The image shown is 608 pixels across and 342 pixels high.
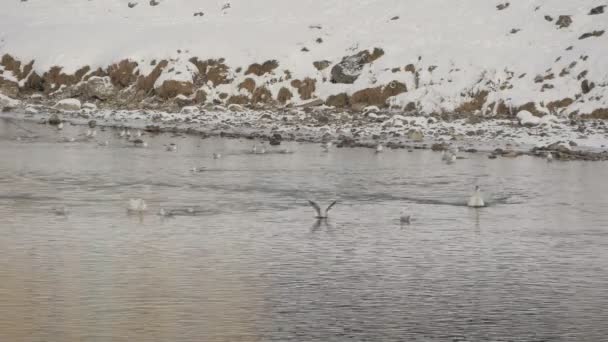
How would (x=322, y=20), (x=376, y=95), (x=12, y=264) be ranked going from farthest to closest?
1. (x=322, y=20)
2. (x=376, y=95)
3. (x=12, y=264)

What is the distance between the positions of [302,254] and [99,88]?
44605 millimetres

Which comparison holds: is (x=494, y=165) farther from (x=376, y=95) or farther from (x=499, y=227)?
(x=376, y=95)

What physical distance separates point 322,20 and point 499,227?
42.9 metres

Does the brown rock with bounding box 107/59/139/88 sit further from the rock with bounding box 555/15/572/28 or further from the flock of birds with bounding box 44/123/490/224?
the rock with bounding box 555/15/572/28

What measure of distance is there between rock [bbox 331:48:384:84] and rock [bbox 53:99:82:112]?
1359cm

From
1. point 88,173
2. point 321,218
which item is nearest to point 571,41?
point 88,173

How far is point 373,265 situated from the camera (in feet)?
65.6

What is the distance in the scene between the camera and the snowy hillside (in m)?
53.6

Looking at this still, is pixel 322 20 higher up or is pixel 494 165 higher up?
pixel 322 20

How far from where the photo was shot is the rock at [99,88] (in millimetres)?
63750

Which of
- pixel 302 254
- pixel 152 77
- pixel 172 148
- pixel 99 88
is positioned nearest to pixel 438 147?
pixel 172 148

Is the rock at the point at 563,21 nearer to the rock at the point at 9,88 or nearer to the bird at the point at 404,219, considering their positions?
the rock at the point at 9,88

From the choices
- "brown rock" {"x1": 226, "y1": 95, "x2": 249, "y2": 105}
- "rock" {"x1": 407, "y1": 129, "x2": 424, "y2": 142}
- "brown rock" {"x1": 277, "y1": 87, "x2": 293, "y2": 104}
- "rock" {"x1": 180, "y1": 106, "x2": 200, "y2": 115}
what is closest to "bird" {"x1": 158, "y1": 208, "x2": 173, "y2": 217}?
"rock" {"x1": 407, "y1": 129, "x2": 424, "y2": 142}

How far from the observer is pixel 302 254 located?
69.0 feet
